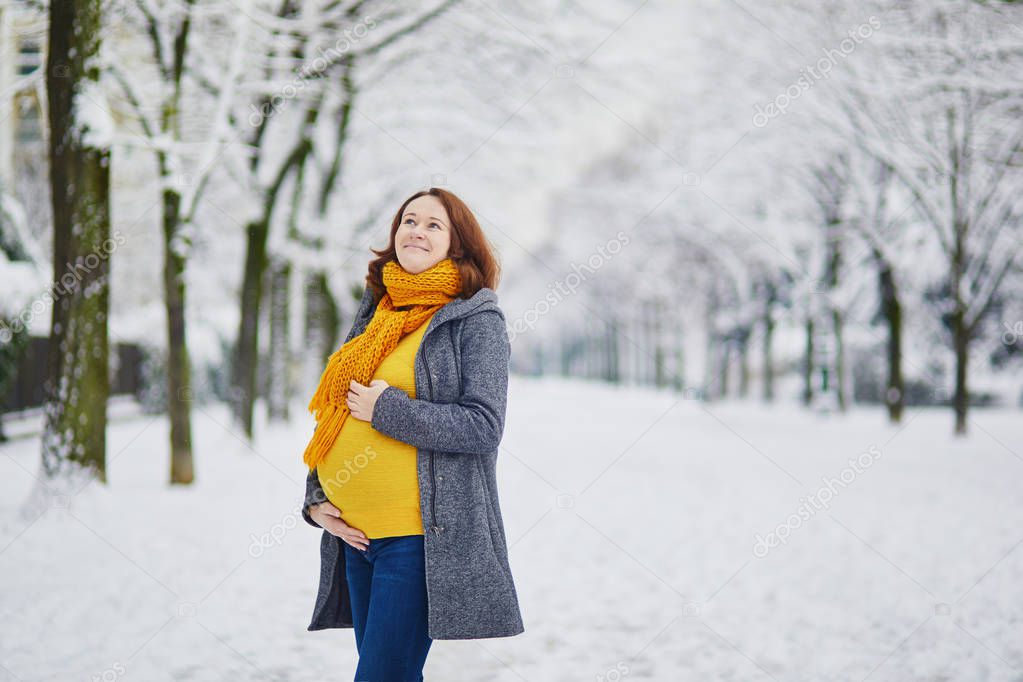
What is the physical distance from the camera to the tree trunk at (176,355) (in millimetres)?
9180

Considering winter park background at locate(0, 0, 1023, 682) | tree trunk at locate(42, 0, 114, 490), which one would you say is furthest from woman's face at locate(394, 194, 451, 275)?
tree trunk at locate(42, 0, 114, 490)

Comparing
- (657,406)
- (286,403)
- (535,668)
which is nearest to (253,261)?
(286,403)

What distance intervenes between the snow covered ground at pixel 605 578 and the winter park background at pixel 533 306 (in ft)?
0.12

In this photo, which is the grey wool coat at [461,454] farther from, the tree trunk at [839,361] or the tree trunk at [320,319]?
the tree trunk at [839,361]

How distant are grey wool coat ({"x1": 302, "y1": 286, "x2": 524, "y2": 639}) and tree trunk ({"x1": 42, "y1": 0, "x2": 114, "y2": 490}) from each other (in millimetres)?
6054

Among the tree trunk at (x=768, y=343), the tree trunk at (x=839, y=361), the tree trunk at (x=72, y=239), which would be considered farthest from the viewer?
the tree trunk at (x=768, y=343)

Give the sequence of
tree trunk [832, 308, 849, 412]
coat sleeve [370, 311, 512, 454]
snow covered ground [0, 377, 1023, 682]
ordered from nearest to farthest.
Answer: coat sleeve [370, 311, 512, 454] → snow covered ground [0, 377, 1023, 682] → tree trunk [832, 308, 849, 412]

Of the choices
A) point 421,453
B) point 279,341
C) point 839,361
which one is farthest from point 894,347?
point 421,453

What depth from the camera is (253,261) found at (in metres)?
11.8

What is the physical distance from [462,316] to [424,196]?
1.30ft

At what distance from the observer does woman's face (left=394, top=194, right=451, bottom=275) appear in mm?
2355

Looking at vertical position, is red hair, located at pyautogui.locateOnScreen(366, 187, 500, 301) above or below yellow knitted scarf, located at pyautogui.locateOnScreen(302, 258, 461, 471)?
above

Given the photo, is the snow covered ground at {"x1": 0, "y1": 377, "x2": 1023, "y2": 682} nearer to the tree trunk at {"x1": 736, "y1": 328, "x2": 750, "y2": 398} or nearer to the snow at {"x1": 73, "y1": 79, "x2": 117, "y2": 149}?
the snow at {"x1": 73, "y1": 79, "x2": 117, "y2": 149}

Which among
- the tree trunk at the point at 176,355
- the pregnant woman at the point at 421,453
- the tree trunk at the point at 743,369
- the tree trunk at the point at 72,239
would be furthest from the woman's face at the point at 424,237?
the tree trunk at the point at 743,369
